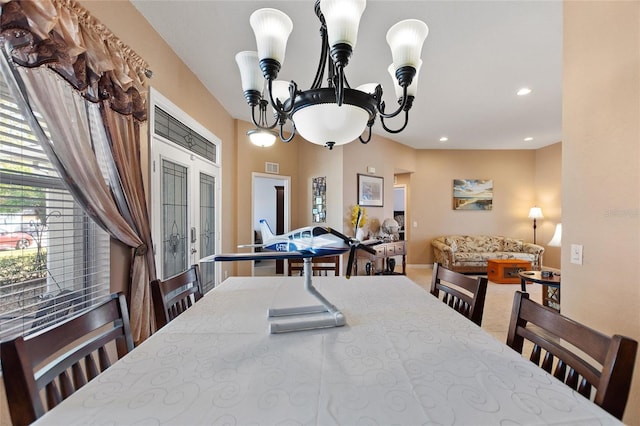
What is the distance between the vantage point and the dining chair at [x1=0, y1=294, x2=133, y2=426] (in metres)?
0.62

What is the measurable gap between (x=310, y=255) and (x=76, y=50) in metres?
1.55

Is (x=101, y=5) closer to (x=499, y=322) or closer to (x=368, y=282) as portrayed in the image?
(x=368, y=282)

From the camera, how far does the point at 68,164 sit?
134cm

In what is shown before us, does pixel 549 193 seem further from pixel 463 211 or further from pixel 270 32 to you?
pixel 270 32

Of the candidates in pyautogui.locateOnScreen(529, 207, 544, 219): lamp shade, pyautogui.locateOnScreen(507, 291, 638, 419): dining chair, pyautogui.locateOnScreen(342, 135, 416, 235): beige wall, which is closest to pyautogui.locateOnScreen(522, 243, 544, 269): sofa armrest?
pyautogui.locateOnScreen(529, 207, 544, 219): lamp shade

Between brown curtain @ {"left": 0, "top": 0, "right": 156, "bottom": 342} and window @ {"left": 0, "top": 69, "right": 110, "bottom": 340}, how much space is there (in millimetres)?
88

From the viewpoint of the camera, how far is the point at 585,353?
28.6 inches

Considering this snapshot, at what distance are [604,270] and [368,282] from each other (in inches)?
47.2

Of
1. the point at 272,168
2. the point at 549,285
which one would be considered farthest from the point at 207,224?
the point at 549,285

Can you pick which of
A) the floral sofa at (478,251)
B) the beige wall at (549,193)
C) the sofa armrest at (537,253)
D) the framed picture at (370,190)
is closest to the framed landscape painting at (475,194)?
the floral sofa at (478,251)

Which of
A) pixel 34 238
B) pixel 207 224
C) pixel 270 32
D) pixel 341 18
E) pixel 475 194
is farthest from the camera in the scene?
pixel 475 194

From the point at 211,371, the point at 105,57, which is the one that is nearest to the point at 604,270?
the point at 211,371

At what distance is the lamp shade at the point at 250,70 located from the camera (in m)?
1.32

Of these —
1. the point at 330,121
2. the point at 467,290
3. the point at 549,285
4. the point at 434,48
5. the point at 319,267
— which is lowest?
the point at 549,285
